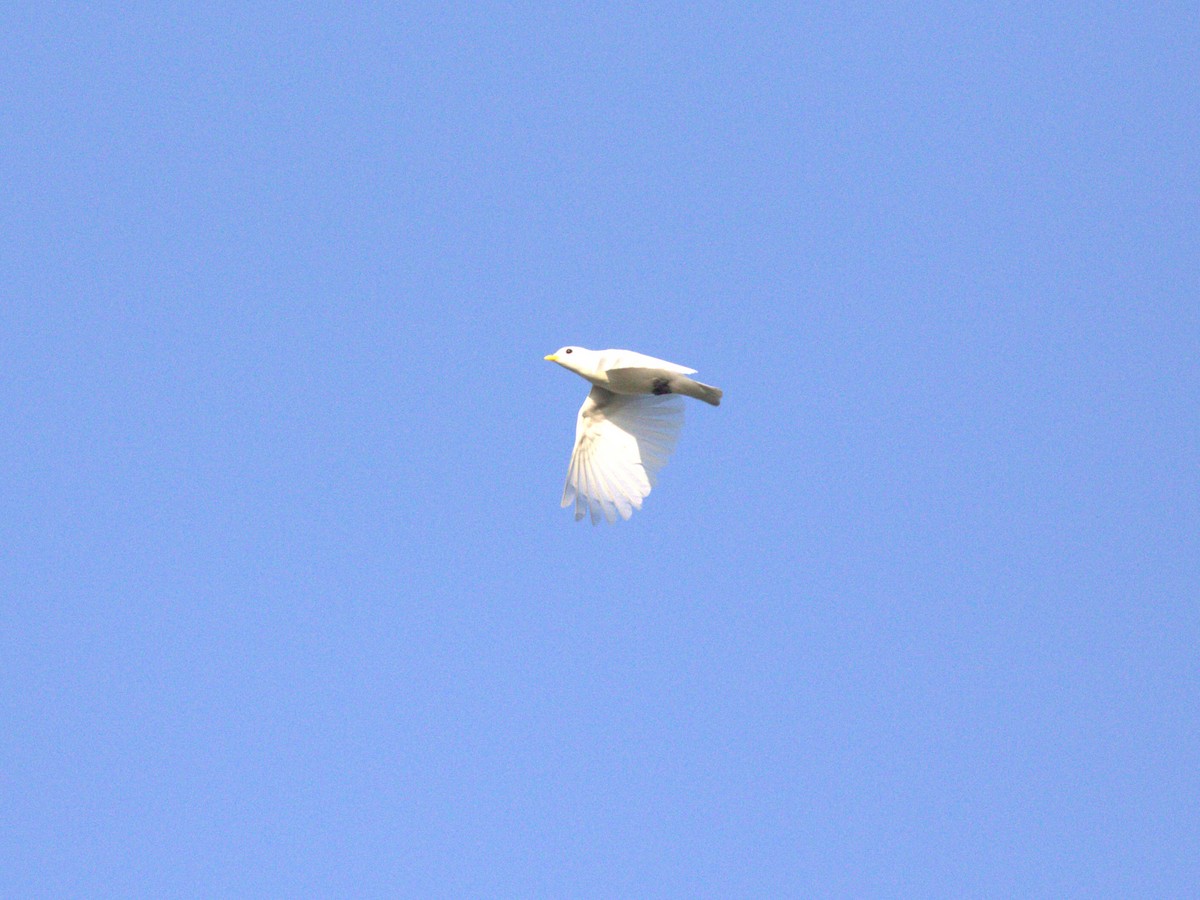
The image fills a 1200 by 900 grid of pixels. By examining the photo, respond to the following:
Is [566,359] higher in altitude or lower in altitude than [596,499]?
higher

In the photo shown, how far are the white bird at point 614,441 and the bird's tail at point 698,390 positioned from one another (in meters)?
0.66

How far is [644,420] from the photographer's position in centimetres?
2317

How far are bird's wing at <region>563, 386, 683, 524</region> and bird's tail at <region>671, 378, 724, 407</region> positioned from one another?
1017 mm

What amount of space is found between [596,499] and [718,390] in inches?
104

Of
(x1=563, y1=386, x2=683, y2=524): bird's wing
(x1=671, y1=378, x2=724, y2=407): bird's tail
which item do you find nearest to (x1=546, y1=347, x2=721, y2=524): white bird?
(x1=563, y1=386, x2=683, y2=524): bird's wing

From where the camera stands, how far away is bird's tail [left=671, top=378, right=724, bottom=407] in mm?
21469

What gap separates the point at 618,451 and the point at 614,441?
162 mm

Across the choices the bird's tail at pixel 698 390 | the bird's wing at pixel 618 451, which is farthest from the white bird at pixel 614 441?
the bird's tail at pixel 698 390

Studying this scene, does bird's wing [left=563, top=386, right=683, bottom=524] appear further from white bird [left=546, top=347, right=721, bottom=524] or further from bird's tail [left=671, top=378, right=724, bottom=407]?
bird's tail [left=671, top=378, right=724, bottom=407]

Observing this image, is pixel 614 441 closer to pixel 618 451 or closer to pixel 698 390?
pixel 618 451

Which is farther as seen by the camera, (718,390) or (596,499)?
(596,499)

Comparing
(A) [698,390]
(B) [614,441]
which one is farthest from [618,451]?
(A) [698,390]

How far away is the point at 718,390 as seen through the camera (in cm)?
2161

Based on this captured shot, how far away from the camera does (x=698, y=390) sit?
21656 mm
